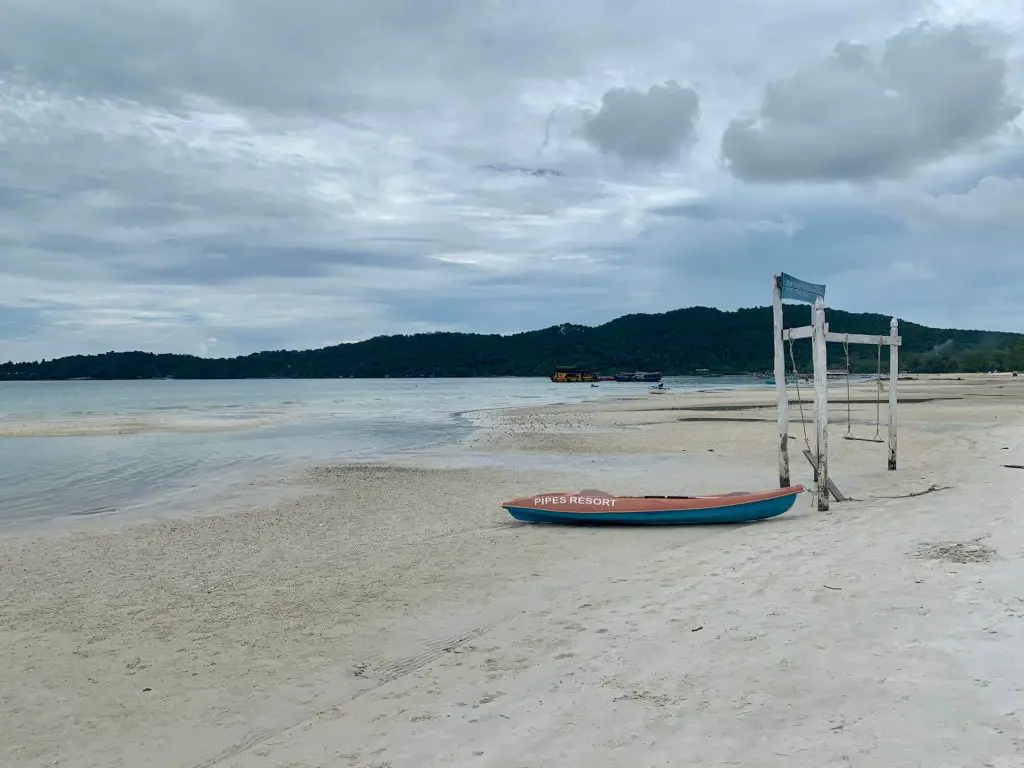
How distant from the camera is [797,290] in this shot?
43.7 ft

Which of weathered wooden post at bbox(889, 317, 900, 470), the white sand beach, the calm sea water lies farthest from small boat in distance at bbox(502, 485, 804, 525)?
the calm sea water

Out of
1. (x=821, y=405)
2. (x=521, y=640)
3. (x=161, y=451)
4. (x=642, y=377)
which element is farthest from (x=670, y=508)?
(x=642, y=377)

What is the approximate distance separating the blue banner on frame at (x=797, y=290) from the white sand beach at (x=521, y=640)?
11.6ft

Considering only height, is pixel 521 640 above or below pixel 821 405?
below

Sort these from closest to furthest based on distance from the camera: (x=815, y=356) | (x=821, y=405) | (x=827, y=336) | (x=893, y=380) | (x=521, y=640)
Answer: (x=521, y=640), (x=821, y=405), (x=815, y=356), (x=827, y=336), (x=893, y=380)

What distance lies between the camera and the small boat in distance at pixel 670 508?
11.7 metres

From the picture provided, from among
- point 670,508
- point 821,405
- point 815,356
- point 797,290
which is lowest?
point 670,508

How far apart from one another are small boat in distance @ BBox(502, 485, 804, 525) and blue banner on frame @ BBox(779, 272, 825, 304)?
10.9 feet

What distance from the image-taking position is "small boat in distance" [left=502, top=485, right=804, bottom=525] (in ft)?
38.5

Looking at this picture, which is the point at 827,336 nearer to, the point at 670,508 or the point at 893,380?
the point at 670,508

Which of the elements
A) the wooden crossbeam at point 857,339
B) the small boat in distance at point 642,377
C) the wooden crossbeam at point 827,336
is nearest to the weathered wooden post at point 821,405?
the wooden crossbeam at point 827,336

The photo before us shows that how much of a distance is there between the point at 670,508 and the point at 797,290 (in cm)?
446

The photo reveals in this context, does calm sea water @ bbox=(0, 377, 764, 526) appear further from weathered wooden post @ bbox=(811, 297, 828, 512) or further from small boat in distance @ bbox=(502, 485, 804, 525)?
weathered wooden post @ bbox=(811, 297, 828, 512)

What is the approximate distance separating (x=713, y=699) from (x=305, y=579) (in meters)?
5.88
